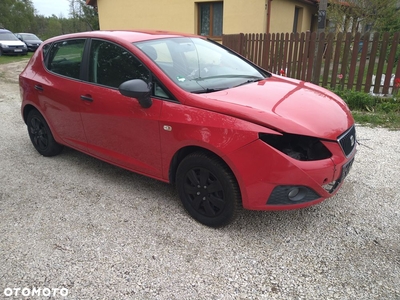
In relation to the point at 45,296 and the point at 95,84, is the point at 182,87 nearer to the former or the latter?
the point at 95,84

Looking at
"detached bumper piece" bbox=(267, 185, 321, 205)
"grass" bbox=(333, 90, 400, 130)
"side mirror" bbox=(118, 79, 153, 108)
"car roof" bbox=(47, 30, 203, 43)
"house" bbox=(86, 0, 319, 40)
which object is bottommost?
"grass" bbox=(333, 90, 400, 130)

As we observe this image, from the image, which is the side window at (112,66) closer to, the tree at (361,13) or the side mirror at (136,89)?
the side mirror at (136,89)

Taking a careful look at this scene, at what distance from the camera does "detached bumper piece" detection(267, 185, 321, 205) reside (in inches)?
97.2

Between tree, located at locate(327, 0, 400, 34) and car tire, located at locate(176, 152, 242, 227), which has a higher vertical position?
tree, located at locate(327, 0, 400, 34)

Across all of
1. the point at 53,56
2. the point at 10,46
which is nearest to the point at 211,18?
the point at 53,56

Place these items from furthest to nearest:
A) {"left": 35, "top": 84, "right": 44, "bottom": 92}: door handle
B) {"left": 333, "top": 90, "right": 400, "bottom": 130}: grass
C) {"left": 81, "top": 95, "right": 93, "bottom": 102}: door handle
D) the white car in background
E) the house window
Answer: the white car in background, the house window, {"left": 333, "top": 90, "right": 400, "bottom": 130}: grass, {"left": 35, "top": 84, "right": 44, "bottom": 92}: door handle, {"left": 81, "top": 95, "right": 93, "bottom": 102}: door handle

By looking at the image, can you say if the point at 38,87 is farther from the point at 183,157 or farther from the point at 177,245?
the point at 177,245

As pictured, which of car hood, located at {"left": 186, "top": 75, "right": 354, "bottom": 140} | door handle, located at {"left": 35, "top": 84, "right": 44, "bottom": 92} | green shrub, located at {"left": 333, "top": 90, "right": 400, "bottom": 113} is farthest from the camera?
green shrub, located at {"left": 333, "top": 90, "right": 400, "bottom": 113}

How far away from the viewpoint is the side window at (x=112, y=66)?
3094mm

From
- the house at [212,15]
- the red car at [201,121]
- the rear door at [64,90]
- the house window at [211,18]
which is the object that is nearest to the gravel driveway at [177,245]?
the red car at [201,121]

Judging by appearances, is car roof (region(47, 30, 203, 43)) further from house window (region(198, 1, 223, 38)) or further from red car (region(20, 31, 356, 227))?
house window (region(198, 1, 223, 38))

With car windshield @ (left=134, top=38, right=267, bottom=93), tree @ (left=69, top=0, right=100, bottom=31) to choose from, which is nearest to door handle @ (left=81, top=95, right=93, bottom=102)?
car windshield @ (left=134, top=38, right=267, bottom=93)

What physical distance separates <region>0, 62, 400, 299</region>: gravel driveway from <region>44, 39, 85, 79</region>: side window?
4.19 feet

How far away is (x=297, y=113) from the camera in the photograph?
2.57 metres
